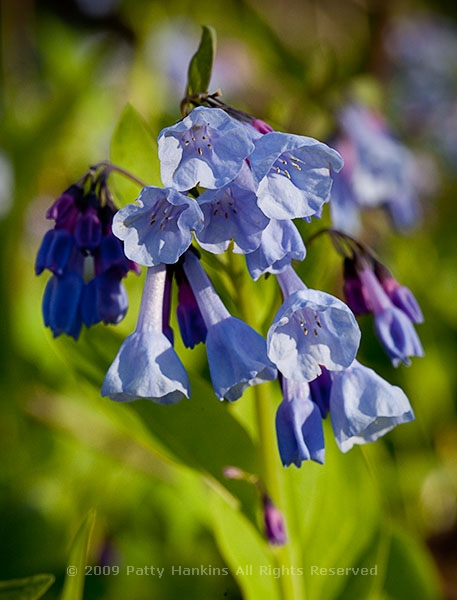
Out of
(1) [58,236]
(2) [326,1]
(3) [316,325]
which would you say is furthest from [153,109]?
(2) [326,1]

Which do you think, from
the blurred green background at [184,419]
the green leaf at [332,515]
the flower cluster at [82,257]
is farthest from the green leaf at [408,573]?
the flower cluster at [82,257]

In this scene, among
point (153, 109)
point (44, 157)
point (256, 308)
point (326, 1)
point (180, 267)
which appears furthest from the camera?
point (326, 1)

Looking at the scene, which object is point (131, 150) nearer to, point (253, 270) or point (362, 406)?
point (253, 270)

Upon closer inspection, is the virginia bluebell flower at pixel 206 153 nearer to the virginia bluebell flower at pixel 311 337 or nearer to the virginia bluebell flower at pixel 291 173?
the virginia bluebell flower at pixel 291 173

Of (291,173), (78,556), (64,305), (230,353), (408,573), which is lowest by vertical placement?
(408,573)

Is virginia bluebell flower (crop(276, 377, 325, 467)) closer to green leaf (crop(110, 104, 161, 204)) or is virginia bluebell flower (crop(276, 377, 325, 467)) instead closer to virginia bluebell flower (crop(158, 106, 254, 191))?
virginia bluebell flower (crop(158, 106, 254, 191))

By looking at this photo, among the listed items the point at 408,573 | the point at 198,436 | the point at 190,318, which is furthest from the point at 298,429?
the point at 408,573

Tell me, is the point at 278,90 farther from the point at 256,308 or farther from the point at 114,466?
the point at 256,308
